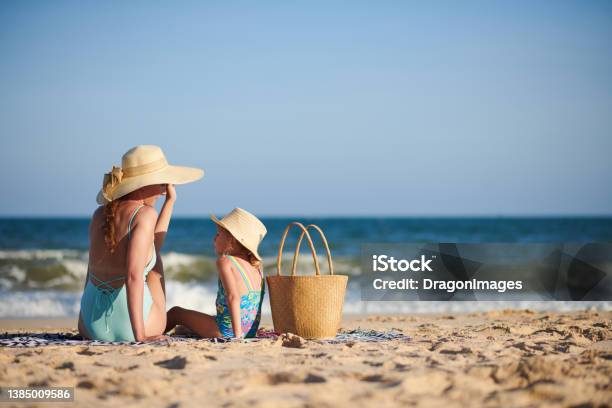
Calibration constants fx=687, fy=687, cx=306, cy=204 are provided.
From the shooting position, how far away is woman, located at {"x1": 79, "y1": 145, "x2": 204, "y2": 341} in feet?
13.8

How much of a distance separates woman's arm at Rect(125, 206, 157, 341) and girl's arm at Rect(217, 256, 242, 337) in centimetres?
54

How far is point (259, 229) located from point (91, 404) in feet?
6.93

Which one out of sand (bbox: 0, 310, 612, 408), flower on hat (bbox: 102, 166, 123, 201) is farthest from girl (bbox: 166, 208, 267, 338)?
flower on hat (bbox: 102, 166, 123, 201)

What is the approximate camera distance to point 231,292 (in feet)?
14.8

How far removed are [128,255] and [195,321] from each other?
3.00 ft

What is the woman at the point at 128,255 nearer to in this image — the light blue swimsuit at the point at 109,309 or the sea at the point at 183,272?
the light blue swimsuit at the point at 109,309

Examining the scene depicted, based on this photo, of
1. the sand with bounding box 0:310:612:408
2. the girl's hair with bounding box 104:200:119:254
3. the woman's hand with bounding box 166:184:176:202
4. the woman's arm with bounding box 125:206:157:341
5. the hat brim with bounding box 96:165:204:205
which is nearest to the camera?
the sand with bounding box 0:310:612:408

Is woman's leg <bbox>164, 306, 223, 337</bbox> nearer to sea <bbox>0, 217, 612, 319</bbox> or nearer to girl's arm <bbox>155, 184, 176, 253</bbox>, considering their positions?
→ girl's arm <bbox>155, 184, 176, 253</bbox>

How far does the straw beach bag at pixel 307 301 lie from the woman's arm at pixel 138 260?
942 mm

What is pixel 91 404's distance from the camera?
9.34 feet

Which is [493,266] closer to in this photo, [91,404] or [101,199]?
[101,199]

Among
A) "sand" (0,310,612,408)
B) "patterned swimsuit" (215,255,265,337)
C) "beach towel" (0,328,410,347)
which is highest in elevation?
"patterned swimsuit" (215,255,265,337)

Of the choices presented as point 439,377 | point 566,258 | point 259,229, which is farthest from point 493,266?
point 439,377

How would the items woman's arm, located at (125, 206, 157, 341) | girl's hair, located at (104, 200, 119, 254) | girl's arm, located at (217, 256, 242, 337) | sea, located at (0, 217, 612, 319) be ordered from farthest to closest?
sea, located at (0, 217, 612, 319), girl's arm, located at (217, 256, 242, 337), girl's hair, located at (104, 200, 119, 254), woman's arm, located at (125, 206, 157, 341)
